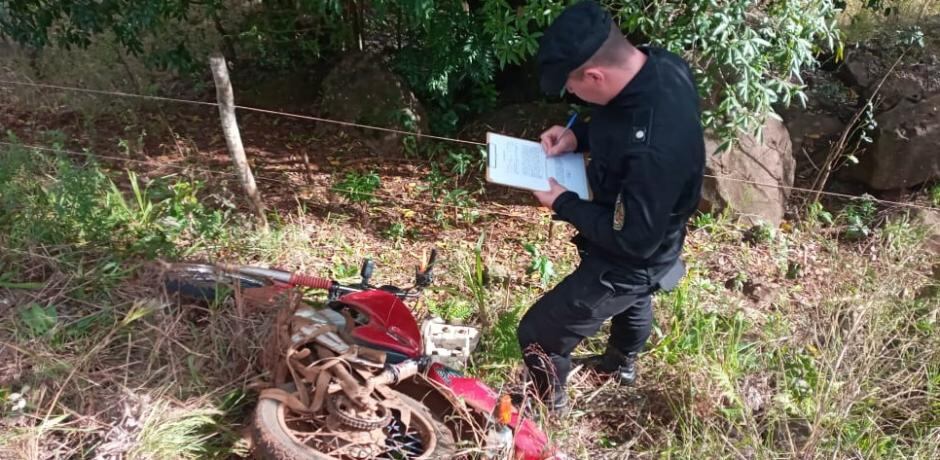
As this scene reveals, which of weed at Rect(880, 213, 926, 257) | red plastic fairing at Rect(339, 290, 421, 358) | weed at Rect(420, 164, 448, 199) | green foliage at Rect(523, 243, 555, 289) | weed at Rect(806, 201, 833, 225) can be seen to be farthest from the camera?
weed at Rect(420, 164, 448, 199)

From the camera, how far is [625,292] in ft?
8.29

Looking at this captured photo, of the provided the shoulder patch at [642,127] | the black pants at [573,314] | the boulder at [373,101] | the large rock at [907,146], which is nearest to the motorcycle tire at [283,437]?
the black pants at [573,314]


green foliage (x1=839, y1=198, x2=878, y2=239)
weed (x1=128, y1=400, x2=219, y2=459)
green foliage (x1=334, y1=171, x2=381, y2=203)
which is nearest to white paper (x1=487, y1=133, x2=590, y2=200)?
weed (x1=128, y1=400, x2=219, y2=459)

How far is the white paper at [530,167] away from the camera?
246 cm

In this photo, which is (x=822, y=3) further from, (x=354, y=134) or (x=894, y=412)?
(x=354, y=134)

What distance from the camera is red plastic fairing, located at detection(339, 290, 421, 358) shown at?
2646 millimetres

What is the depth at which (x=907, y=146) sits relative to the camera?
4.97 metres

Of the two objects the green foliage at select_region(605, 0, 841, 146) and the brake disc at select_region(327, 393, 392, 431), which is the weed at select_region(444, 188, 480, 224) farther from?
the brake disc at select_region(327, 393, 392, 431)

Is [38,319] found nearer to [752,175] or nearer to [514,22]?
[514,22]

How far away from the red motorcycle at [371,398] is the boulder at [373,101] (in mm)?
2455

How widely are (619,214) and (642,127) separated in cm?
29

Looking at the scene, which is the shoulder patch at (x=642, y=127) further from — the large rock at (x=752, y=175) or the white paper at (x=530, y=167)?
the large rock at (x=752, y=175)

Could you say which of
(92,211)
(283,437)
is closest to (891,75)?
(283,437)

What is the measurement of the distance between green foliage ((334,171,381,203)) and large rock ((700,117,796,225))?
2328mm
